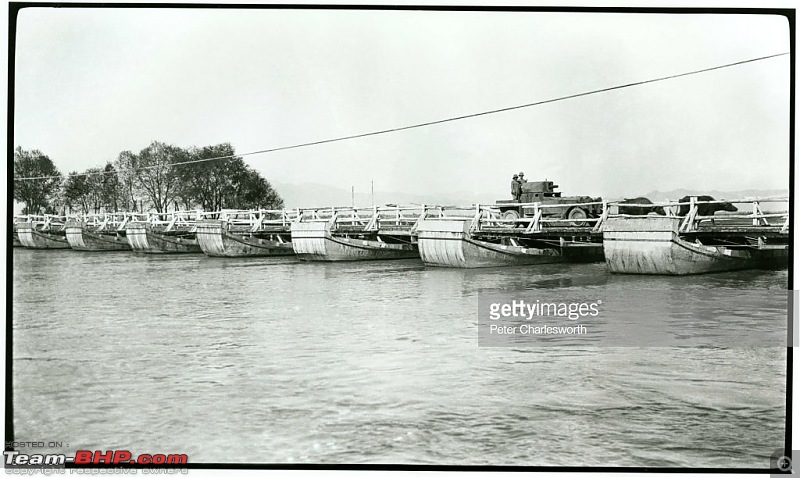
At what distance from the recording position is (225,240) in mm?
4812

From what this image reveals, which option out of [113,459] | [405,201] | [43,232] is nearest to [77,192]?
[43,232]

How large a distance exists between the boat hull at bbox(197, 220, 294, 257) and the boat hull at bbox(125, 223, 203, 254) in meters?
0.10

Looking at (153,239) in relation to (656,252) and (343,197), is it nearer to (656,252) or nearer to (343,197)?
(343,197)

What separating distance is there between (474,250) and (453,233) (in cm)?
26

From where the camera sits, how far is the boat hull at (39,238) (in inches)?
137

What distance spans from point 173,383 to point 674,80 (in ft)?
8.98

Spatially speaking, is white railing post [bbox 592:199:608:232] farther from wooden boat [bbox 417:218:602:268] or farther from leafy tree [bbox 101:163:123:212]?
leafy tree [bbox 101:163:123:212]

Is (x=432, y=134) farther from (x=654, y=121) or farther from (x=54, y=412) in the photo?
(x=54, y=412)

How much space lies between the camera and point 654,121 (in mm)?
3541

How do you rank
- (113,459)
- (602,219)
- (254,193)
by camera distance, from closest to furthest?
(113,459), (254,193), (602,219)

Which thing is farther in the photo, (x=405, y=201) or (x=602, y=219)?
(x=602, y=219)

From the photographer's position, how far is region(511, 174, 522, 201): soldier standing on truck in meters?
3.89

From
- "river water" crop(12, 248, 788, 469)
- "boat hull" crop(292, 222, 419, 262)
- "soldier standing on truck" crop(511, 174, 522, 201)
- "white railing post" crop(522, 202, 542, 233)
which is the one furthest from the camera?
"boat hull" crop(292, 222, 419, 262)

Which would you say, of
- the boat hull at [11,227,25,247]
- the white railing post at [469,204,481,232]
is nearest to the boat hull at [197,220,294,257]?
the boat hull at [11,227,25,247]
